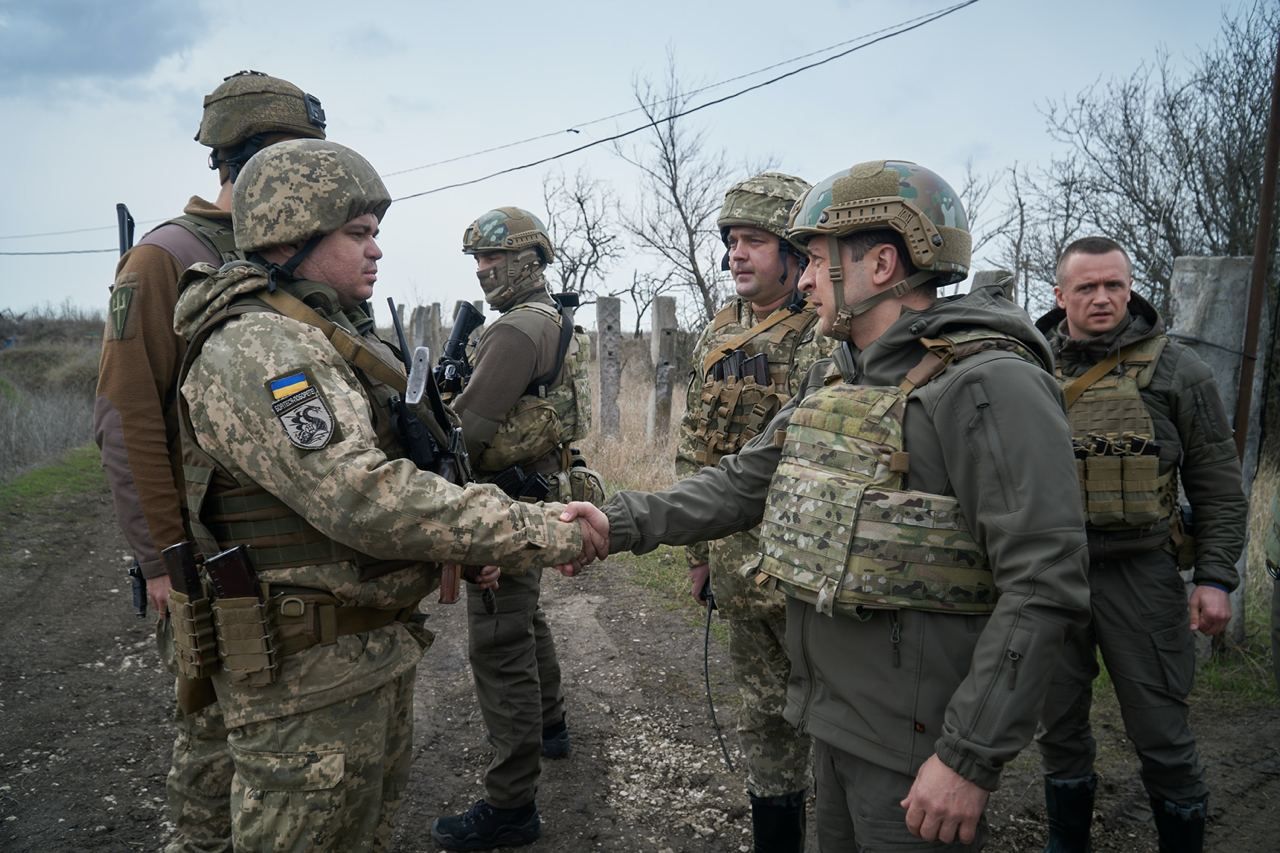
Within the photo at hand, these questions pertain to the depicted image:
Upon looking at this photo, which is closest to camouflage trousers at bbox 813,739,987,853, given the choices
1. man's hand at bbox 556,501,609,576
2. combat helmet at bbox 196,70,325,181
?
man's hand at bbox 556,501,609,576

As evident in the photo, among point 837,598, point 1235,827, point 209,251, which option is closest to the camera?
point 837,598

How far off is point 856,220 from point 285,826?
7.03 feet

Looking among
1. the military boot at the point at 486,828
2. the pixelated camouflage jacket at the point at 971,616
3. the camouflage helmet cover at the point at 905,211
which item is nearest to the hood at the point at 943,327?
the pixelated camouflage jacket at the point at 971,616

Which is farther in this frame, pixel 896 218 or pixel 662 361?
pixel 662 361

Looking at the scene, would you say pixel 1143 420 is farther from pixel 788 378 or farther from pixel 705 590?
pixel 705 590

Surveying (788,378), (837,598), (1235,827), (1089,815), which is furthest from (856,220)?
(1235,827)

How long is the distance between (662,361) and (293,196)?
7804mm

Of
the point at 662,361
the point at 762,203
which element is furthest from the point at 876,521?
the point at 662,361

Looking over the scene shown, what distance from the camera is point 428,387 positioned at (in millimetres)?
2664

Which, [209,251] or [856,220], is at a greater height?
[209,251]

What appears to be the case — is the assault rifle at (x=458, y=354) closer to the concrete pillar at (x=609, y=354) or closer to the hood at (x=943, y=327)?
the hood at (x=943, y=327)

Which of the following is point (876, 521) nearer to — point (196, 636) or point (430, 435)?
point (430, 435)

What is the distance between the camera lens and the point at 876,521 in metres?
2.03

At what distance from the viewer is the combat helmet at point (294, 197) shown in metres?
2.45
